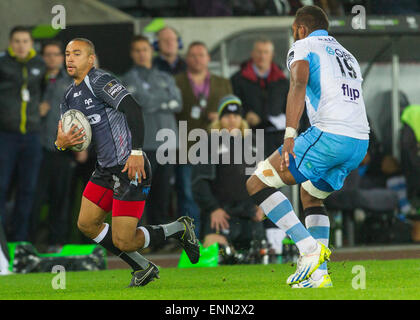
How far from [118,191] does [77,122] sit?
2.18ft

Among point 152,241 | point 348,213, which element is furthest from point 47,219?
point 152,241

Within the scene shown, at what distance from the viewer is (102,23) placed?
13695 mm

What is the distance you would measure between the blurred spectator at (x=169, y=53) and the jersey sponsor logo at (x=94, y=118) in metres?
4.83

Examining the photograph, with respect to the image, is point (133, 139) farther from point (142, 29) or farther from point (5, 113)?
point (142, 29)

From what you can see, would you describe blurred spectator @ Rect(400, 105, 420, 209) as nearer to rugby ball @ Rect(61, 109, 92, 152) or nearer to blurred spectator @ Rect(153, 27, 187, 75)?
blurred spectator @ Rect(153, 27, 187, 75)

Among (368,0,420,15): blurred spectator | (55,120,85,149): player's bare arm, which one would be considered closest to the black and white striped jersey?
(55,120,85,149): player's bare arm

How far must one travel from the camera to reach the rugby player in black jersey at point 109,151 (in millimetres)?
8047

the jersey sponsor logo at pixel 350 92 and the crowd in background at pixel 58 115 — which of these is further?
the crowd in background at pixel 58 115

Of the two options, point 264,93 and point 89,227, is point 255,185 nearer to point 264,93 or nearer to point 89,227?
point 89,227

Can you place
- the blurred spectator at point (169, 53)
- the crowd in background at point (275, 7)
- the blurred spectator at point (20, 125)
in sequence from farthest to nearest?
the crowd in background at point (275, 7), the blurred spectator at point (169, 53), the blurred spectator at point (20, 125)

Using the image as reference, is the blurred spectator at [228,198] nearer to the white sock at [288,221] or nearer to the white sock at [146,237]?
the white sock at [146,237]

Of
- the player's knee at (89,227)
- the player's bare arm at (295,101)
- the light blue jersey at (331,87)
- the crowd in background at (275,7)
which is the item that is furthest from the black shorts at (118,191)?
the crowd in background at (275,7)

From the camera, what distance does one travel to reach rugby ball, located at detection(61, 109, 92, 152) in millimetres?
8070

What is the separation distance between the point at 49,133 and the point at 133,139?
5032 millimetres
